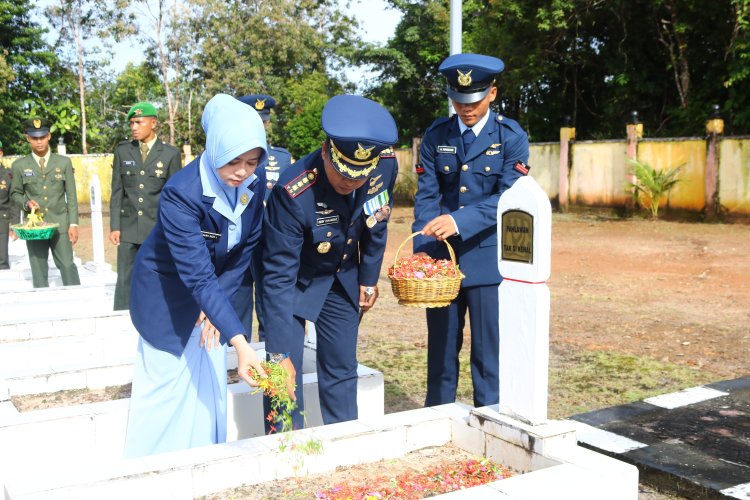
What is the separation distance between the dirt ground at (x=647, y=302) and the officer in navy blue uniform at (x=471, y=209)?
3.32ft

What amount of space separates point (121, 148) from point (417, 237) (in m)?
4.01

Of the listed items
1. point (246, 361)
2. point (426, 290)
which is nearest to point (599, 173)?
point (426, 290)

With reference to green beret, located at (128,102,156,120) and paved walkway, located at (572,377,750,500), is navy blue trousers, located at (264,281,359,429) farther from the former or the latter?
green beret, located at (128,102,156,120)

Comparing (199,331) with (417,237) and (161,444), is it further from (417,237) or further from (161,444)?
(417,237)

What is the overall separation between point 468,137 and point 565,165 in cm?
1666

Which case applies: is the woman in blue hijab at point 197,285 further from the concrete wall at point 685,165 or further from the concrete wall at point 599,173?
the concrete wall at point 599,173

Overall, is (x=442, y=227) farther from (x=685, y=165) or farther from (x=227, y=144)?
(x=685, y=165)

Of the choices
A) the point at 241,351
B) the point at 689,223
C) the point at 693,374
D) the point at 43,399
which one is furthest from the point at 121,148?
the point at 689,223

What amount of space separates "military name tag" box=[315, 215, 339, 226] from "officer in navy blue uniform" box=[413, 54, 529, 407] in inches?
23.1

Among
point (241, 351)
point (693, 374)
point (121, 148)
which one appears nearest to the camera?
point (241, 351)

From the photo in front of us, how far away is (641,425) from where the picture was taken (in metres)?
4.38

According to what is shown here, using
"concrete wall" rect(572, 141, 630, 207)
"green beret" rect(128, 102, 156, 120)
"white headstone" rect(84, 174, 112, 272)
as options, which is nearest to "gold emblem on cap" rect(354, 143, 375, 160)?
"green beret" rect(128, 102, 156, 120)

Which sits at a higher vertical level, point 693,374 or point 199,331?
point 199,331

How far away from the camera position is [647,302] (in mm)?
8891
